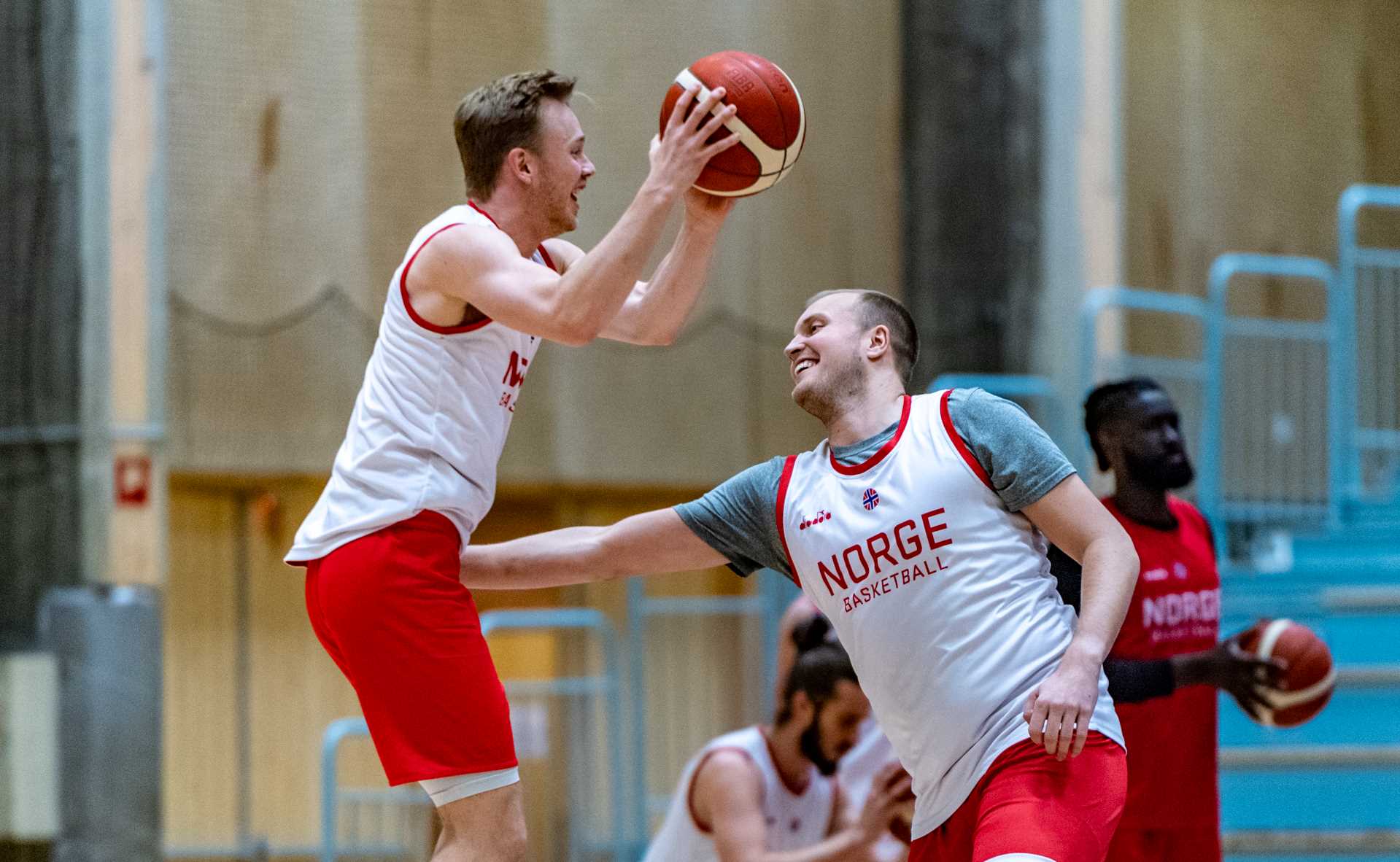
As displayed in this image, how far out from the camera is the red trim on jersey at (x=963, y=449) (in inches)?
131

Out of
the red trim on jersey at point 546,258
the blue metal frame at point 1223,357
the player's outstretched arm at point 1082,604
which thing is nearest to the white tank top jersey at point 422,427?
the red trim on jersey at point 546,258

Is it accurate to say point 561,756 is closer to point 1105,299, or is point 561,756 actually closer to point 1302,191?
point 1105,299

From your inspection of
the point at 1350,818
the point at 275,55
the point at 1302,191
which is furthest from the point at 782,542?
the point at 1302,191

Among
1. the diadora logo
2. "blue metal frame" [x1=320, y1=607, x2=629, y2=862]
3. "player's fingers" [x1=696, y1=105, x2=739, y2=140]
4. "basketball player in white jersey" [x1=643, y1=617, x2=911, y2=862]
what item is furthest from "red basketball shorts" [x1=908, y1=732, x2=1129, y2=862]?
"blue metal frame" [x1=320, y1=607, x2=629, y2=862]

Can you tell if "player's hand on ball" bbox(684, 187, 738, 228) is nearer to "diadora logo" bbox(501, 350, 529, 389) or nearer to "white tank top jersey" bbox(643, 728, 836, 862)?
"diadora logo" bbox(501, 350, 529, 389)

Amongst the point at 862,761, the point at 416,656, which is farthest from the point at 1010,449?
the point at 862,761

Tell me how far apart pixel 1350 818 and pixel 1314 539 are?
174cm

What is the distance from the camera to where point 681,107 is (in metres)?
3.45

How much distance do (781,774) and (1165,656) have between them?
1131 mm

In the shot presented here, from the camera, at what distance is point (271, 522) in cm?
820

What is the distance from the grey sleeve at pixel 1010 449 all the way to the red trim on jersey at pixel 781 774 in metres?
1.83

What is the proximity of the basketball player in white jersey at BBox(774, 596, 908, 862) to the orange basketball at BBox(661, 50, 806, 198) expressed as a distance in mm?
1854

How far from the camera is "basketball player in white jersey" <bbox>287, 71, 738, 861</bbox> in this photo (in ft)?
10.8

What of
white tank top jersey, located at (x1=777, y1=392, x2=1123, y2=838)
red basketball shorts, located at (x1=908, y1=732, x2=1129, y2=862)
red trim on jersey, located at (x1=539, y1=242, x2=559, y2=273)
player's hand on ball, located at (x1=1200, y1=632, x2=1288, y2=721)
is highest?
red trim on jersey, located at (x1=539, y1=242, x2=559, y2=273)
